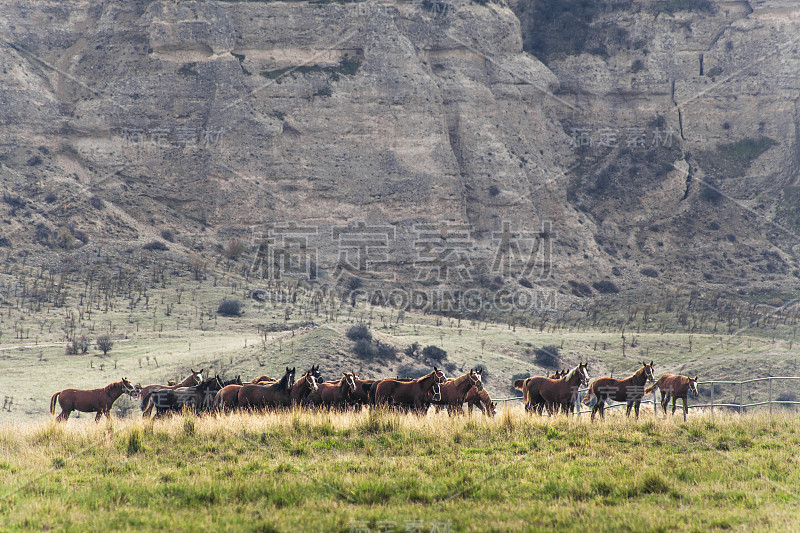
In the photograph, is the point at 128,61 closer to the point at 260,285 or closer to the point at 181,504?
the point at 260,285

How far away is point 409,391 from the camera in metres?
18.7

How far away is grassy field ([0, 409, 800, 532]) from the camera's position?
10.9 meters

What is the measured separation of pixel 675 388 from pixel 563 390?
307 cm

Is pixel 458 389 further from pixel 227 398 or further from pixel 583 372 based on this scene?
pixel 227 398

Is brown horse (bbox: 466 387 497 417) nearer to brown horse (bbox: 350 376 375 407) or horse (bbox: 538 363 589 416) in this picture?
horse (bbox: 538 363 589 416)

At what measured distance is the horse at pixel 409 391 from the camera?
721 inches

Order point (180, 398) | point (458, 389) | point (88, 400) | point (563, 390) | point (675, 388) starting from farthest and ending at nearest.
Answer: point (88, 400), point (180, 398), point (675, 388), point (458, 389), point (563, 390)

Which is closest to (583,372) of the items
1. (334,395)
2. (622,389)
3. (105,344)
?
(622,389)

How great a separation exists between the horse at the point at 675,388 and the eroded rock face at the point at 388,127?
43.8 meters

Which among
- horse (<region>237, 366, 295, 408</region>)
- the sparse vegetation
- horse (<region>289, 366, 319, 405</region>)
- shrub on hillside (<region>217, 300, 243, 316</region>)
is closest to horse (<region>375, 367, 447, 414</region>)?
horse (<region>289, 366, 319, 405</region>)

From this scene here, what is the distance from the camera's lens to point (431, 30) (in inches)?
2881

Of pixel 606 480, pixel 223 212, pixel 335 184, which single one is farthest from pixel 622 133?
pixel 606 480

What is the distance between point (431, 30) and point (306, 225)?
21.9 meters

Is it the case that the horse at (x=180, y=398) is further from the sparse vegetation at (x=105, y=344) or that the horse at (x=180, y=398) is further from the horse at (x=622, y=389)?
the sparse vegetation at (x=105, y=344)
